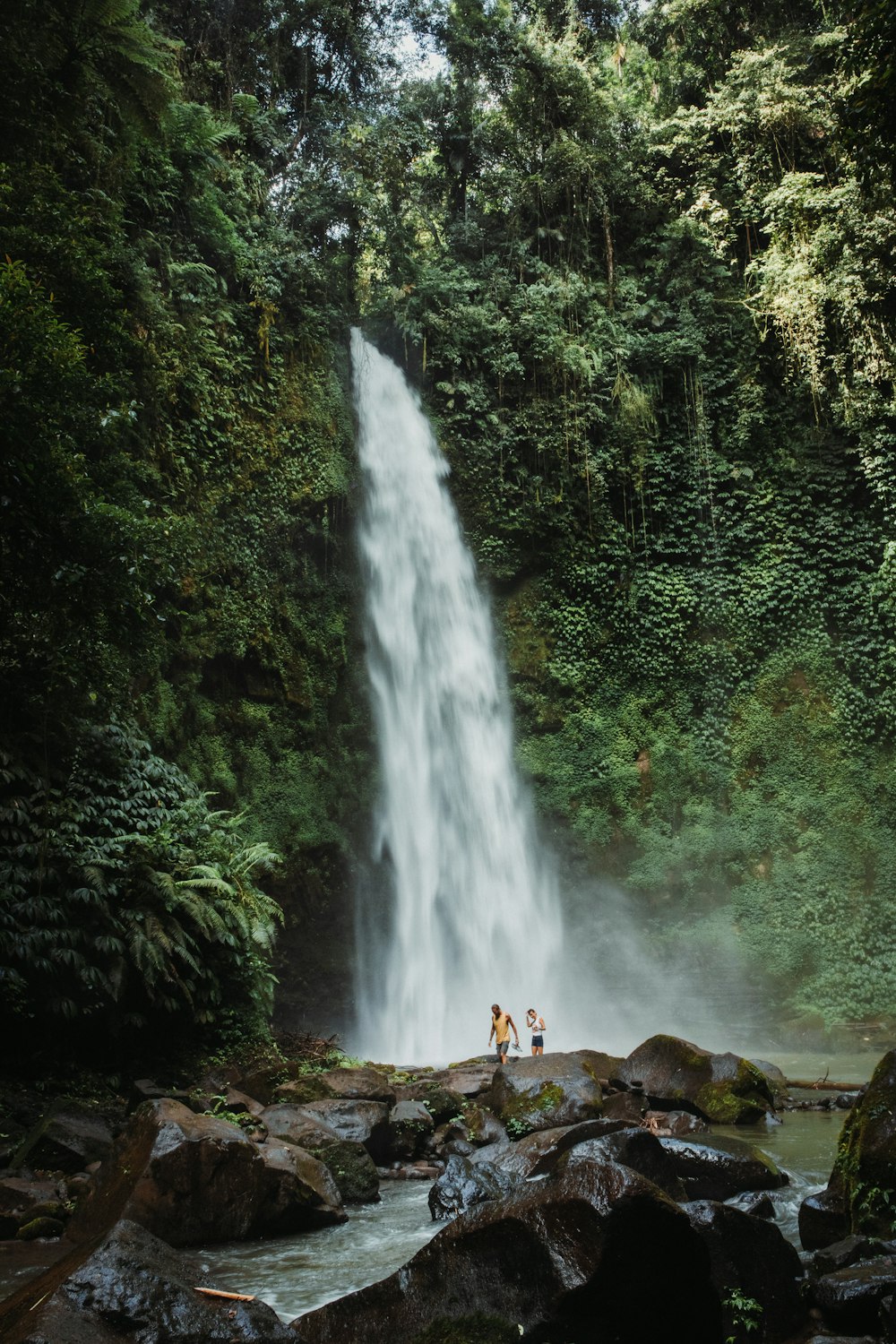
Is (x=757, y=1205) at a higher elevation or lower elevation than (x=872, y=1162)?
lower

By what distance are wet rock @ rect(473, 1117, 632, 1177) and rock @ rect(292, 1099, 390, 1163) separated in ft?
4.78

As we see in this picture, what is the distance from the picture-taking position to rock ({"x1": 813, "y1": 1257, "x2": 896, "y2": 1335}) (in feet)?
11.4

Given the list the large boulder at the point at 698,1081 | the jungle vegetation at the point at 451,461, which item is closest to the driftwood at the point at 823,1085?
the large boulder at the point at 698,1081

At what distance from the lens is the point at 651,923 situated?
15.2 m

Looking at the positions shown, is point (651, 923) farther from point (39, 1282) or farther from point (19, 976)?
point (39, 1282)

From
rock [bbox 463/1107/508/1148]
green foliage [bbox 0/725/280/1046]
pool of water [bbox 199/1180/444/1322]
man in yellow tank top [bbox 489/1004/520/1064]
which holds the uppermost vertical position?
green foliage [bbox 0/725/280/1046]

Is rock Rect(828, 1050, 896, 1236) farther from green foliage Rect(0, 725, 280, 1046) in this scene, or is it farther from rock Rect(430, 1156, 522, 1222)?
green foliage Rect(0, 725, 280, 1046)

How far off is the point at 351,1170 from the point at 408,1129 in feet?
4.37

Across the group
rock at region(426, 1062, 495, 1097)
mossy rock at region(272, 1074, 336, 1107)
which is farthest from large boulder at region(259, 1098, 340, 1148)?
rock at region(426, 1062, 495, 1097)

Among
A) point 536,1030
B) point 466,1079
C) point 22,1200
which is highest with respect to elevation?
point 536,1030

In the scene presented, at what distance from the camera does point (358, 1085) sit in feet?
26.0

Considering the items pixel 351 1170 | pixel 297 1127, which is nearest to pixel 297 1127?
pixel 297 1127

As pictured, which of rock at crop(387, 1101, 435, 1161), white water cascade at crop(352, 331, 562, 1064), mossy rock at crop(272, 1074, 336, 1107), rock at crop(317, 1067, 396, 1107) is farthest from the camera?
white water cascade at crop(352, 331, 562, 1064)

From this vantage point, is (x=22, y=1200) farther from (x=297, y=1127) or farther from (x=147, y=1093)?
(x=147, y=1093)
